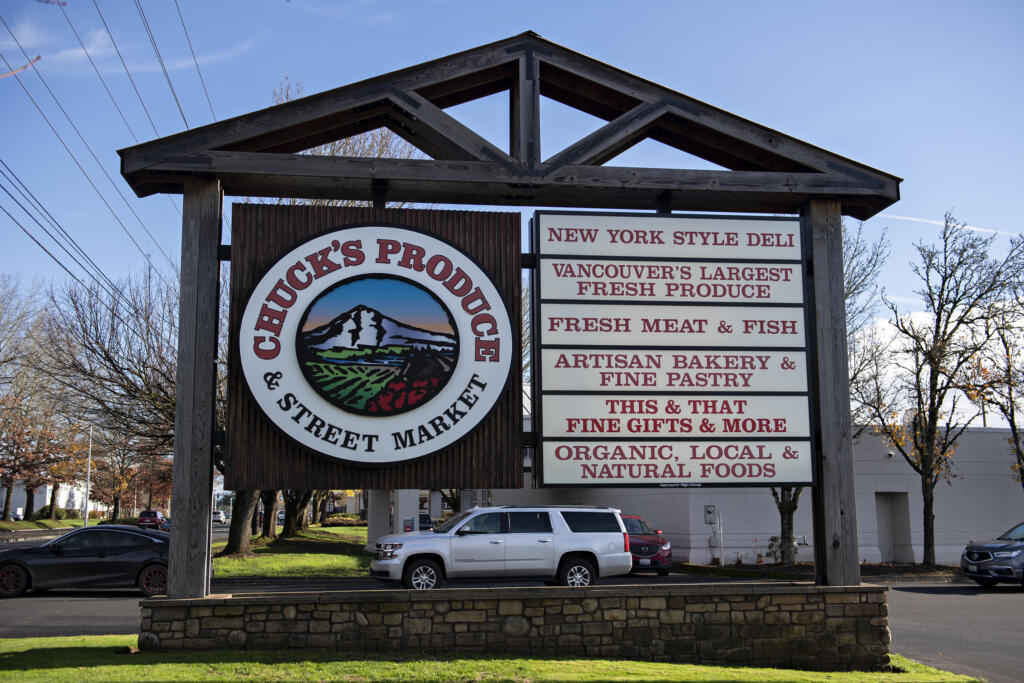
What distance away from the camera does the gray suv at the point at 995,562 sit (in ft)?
64.8

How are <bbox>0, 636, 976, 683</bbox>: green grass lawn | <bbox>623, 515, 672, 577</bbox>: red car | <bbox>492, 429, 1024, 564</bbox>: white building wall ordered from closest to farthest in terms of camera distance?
1. <bbox>0, 636, 976, 683</bbox>: green grass lawn
2. <bbox>623, 515, 672, 577</bbox>: red car
3. <bbox>492, 429, 1024, 564</bbox>: white building wall

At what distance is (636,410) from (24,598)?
1375 cm

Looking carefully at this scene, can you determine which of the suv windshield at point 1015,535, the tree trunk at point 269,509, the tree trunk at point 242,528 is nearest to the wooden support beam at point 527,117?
the tree trunk at point 242,528

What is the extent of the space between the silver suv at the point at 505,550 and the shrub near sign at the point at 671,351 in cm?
616

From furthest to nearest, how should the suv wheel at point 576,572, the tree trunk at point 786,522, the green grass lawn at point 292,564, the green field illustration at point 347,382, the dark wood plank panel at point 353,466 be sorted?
the tree trunk at point 786,522
the green grass lawn at point 292,564
the suv wheel at point 576,572
the green field illustration at point 347,382
the dark wood plank panel at point 353,466

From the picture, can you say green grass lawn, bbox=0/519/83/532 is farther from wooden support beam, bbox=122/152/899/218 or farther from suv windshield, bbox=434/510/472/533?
wooden support beam, bbox=122/152/899/218

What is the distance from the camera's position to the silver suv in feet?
49.8

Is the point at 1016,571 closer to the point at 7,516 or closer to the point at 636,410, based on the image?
the point at 636,410

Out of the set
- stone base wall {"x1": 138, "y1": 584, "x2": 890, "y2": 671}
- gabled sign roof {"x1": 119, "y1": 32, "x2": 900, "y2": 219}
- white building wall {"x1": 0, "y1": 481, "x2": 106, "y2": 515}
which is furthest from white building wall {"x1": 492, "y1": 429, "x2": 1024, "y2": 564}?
white building wall {"x1": 0, "y1": 481, "x2": 106, "y2": 515}

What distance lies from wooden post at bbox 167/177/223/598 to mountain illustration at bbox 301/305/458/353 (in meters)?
1.09

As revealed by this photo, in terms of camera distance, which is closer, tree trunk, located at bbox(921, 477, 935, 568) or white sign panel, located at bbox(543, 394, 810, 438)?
white sign panel, located at bbox(543, 394, 810, 438)

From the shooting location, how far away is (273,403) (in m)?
9.21

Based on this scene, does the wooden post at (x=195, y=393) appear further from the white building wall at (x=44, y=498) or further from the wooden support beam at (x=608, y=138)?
the white building wall at (x=44, y=498)

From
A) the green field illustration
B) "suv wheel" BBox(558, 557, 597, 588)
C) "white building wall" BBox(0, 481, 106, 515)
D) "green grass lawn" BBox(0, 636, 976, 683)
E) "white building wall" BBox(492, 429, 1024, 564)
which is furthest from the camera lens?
"white building wall" BBox(0, 481, 106, 515)
